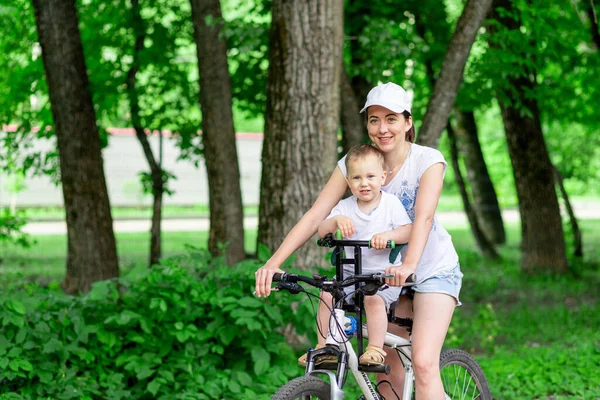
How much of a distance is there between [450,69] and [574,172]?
12.6 m

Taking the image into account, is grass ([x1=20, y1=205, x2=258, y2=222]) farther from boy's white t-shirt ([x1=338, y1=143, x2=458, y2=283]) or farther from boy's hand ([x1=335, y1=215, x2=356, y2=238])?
boy's hand ([x1=335, y1=215, x2=356, y2=238])

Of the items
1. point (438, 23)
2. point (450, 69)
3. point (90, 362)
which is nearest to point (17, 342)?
point (90, 362)

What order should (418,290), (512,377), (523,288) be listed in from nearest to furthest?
(418,290)
(512,377)
(523,288)

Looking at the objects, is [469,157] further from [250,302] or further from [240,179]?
[250,302]

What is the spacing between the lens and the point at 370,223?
148 inches

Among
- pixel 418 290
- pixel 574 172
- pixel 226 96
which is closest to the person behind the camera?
pixel 418 290

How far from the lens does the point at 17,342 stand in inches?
235

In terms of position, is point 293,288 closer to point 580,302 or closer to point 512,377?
point 512,377

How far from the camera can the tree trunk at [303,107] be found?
761 cm

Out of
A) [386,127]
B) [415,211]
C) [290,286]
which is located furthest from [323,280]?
[386,127]

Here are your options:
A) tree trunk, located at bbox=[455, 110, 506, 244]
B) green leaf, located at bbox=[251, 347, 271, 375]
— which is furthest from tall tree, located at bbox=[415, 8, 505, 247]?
green leaf, located at bbox=[251, 347, 271, 375]

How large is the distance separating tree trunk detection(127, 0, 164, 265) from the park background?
4 centimetres

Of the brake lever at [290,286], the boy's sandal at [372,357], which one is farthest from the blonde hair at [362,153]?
the boy's sandal at [372,357]

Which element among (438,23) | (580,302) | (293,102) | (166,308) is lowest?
(580,302)
